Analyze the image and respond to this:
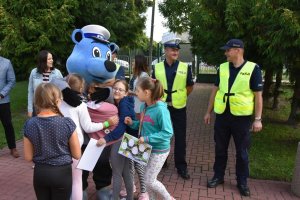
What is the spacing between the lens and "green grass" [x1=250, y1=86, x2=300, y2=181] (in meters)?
5.23

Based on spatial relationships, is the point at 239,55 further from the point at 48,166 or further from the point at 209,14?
the point at 209,14

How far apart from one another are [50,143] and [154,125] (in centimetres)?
113

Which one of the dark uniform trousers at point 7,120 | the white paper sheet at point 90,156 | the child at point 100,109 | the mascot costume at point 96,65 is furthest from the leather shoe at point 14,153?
the white paper sheet at point 90,156

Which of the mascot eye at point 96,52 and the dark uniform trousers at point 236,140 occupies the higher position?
the mascot eye at point 96,52

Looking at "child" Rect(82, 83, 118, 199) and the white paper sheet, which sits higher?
"child" Rect(82, 83, 118, 199)

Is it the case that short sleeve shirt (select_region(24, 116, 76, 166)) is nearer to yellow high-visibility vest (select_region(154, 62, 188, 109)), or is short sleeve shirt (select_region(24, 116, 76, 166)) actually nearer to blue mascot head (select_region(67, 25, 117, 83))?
blue mascot head (select_region(67, 25, 117, 83))

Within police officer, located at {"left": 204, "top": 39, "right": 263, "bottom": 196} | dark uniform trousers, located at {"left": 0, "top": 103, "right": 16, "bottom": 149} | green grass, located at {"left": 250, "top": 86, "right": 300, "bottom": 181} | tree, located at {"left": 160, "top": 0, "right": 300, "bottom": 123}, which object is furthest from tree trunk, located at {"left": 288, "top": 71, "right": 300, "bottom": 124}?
dark uniform trousers, located at {"left": 0, "top": 103, "right": 16, "bottom": 149}

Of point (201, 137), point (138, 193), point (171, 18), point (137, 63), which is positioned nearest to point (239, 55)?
point (137, 63)

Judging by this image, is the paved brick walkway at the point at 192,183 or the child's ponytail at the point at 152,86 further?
the paved brick walkway at the point at 192,183

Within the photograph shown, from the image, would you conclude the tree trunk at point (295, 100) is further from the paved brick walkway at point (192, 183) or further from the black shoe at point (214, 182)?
the black shoe at point (214, 182)

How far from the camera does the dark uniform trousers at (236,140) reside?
428 centimetres

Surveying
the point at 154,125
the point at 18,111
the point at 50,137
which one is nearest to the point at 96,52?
the point at 154,125

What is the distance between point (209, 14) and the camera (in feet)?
24.9

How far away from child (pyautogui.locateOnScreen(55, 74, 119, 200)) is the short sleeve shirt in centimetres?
51
